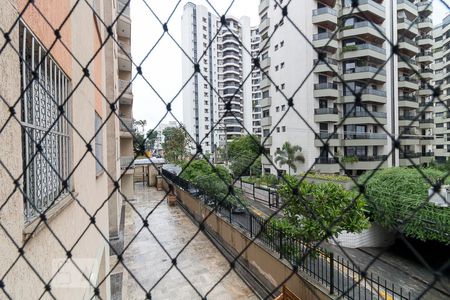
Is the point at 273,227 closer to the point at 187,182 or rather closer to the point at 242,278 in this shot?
the point at 242,278

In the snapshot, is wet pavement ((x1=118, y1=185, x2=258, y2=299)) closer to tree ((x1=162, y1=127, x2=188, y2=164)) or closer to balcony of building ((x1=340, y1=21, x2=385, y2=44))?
tree ((x1=162, y1=127, x2=188, y2=164))

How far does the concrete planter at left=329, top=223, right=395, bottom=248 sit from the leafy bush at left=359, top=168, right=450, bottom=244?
1.18 m

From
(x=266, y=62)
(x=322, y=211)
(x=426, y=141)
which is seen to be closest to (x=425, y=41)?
(x=426, y=141)

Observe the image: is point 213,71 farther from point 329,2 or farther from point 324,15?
point 324,15

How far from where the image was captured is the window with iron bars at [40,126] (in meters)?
1.11

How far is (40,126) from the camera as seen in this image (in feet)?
4.48

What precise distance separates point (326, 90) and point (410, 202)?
29.8 ft

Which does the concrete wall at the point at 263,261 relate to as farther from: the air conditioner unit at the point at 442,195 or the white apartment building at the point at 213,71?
the white apartment building at the point at 213,71

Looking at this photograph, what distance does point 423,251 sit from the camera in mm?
6461

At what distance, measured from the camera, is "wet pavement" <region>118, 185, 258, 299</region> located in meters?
4.13

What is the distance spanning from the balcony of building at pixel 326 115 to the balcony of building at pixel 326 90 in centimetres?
71

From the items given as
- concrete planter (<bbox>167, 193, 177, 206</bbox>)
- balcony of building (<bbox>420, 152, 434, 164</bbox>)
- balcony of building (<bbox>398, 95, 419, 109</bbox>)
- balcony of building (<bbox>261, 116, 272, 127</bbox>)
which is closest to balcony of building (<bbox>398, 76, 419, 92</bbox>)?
balcony of building (<bbox>398, 95, 419, 109</bbox>)

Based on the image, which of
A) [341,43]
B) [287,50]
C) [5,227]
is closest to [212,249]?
[5,227]

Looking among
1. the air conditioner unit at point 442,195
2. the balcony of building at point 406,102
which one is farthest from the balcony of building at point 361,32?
the air conditioner unit at point 442,195
